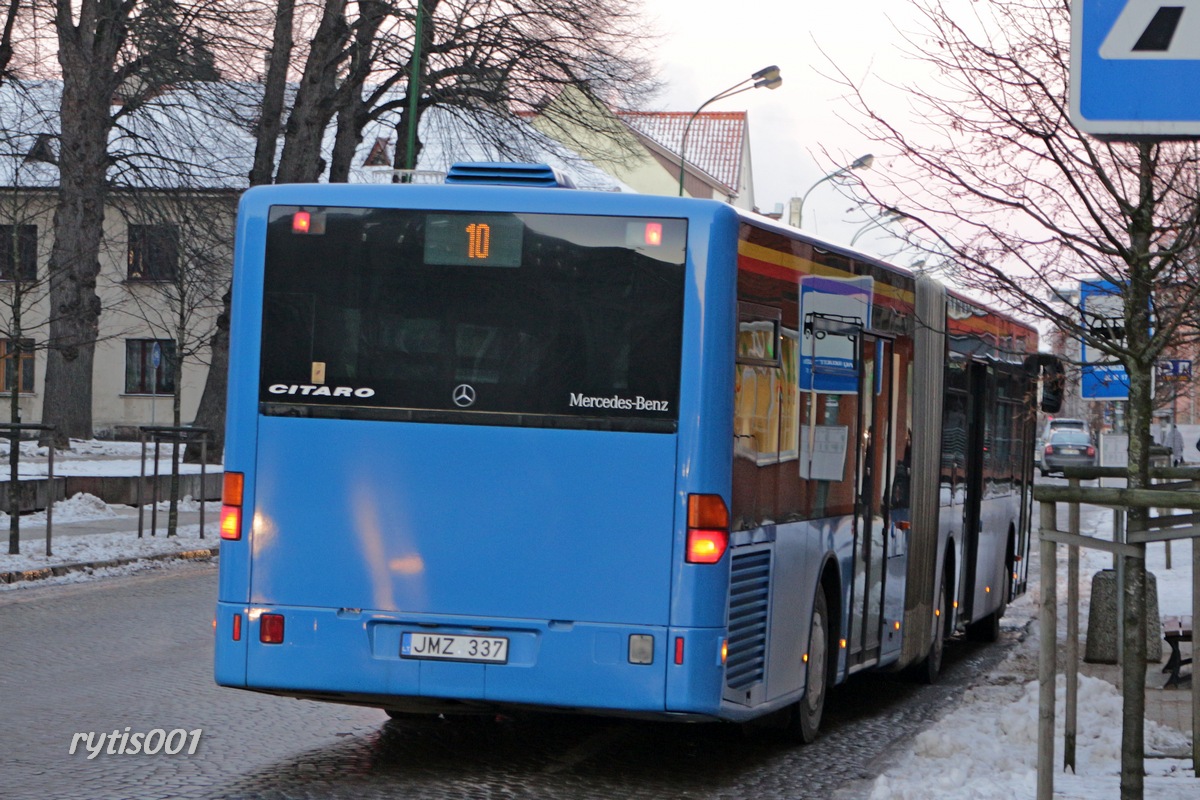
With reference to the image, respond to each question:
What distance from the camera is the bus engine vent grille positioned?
7828 mm

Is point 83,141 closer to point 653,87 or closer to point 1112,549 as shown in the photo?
point 653,87

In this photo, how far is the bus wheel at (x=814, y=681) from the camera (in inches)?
366

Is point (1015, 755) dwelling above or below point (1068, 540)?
below

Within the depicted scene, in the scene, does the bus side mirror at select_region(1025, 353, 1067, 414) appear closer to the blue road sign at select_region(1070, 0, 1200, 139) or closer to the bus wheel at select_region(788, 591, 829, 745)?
the bus wheel at select_region(788, 591, 829, 745)

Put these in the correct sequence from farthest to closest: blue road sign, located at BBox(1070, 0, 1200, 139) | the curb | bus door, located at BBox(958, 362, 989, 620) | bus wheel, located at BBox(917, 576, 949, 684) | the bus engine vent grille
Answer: the curb → bus door, located at BBox(958, 362, 989, 620) → bus wheel, located at BBox(917, 576, 949, 684) → the bus engine vent grille → blue road sign, located at BBox(1070, 0, 1200, 139)

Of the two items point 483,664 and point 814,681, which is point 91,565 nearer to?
point 814,681

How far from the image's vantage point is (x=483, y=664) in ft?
25.4

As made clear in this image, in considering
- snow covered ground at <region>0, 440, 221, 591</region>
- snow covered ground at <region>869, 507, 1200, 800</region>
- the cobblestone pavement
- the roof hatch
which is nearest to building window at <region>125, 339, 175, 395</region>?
snow covered ground at <region>0, 440, 221, 591</region>

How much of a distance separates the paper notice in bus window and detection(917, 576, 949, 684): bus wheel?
11.2 ft

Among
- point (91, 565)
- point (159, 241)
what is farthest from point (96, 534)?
point (159, 241)

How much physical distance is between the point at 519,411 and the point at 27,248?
52.8 meters

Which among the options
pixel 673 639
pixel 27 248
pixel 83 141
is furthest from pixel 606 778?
pixel 27 248

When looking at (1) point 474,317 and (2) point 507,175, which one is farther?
(2) point 507,175

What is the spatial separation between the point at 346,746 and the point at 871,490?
3.52m
